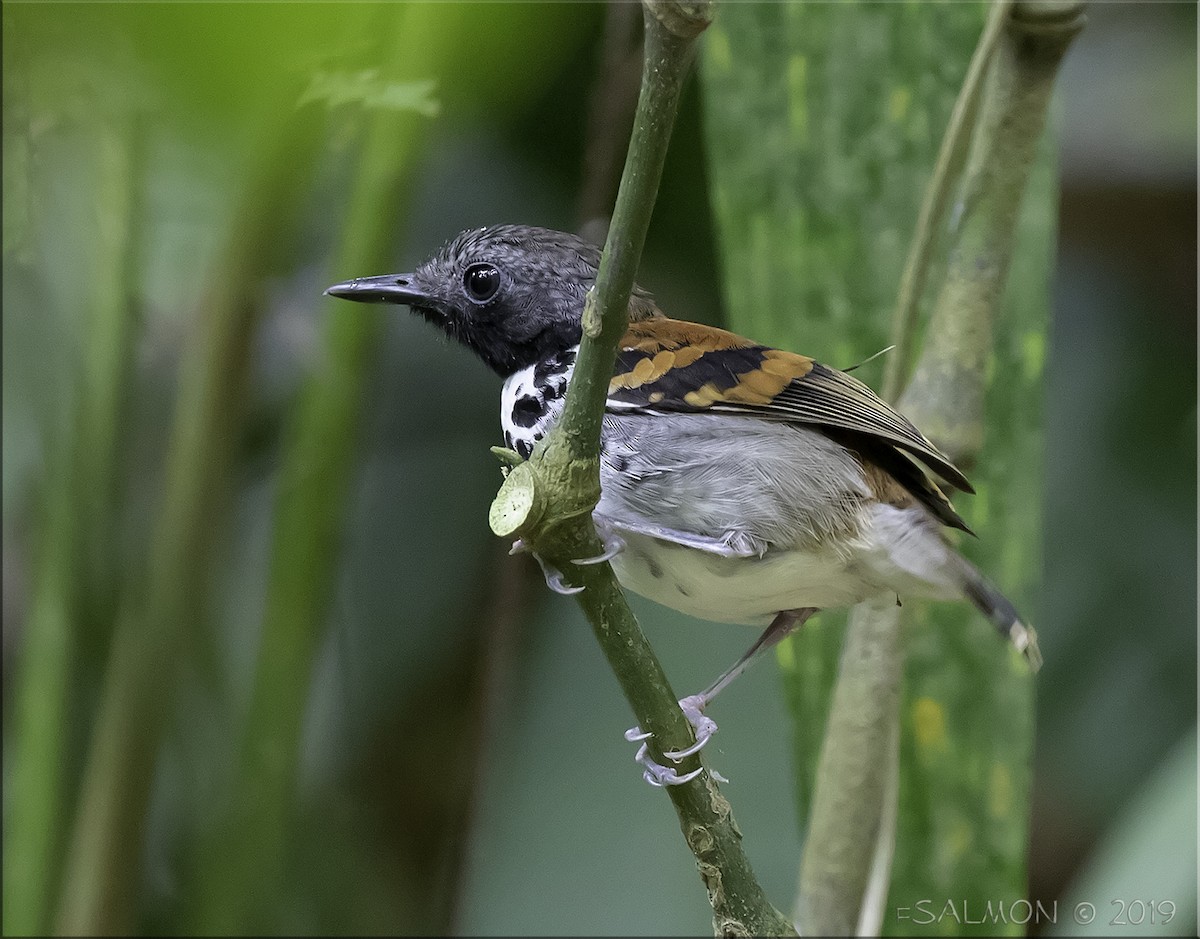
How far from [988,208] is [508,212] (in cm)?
141

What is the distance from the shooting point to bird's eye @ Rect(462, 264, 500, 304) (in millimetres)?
1898

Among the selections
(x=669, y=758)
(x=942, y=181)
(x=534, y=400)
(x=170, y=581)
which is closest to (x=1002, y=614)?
(x=669, y=758)

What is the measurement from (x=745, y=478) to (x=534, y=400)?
1.07ft

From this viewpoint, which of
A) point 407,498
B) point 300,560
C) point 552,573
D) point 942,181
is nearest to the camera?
point 552,573

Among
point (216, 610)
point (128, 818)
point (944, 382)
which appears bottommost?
point (128, 818)

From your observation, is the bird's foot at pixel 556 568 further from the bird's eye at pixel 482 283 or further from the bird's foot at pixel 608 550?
the bird's eye at pixel 482 283

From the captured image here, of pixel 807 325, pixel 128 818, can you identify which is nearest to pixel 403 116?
pixel 807 325

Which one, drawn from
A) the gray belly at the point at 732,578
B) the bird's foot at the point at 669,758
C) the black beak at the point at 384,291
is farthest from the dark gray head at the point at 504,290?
the bird's foot at the point at 669,758

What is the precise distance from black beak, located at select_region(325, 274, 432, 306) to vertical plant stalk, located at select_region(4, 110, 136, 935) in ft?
2.62

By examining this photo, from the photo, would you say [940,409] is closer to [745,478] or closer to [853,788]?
[745,478]

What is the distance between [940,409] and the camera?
1987 millimetres

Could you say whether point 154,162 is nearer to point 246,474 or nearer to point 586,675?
point 246,474

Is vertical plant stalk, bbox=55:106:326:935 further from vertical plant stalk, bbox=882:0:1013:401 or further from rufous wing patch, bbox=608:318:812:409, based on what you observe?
vertical plant stalk, bbox=882:0:1013:401

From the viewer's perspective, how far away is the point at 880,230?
229 centimetres
